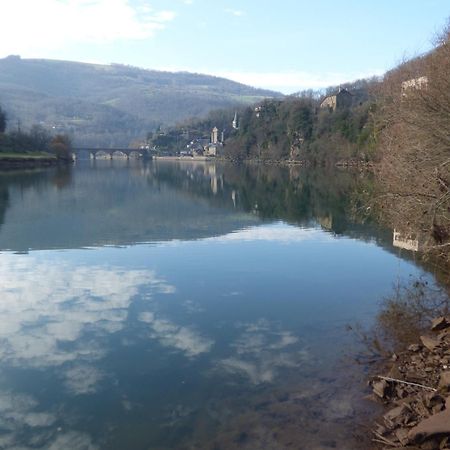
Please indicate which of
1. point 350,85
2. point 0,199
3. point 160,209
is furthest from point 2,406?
point 350,85

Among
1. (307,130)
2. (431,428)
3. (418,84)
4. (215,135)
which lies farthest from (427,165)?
(215,135)

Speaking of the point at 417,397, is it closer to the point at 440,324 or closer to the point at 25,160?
the point at 440,324

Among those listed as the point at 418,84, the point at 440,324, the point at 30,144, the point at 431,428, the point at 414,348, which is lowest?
the point at 414,348

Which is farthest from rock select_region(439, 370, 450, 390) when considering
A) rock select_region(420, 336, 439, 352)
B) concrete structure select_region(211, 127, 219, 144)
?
concrete structure select_region(211, 127, 219, 144)

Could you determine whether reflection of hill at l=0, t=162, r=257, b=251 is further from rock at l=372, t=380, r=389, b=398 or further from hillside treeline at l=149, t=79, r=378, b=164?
hillside treeline at l=149, t=79, r=378, b=164

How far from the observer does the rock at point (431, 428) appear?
5738 millimetres

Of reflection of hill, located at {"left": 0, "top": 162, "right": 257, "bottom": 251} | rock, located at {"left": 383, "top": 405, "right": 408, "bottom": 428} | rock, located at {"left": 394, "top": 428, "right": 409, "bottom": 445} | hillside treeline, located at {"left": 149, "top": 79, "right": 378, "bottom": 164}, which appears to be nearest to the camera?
rock, located at {"left": 394, "top": 428, "right": 409, "bottom": 445}

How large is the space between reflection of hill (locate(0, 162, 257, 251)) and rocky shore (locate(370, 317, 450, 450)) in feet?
41.3

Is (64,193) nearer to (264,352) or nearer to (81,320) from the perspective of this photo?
(81,320)

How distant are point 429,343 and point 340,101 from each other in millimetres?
102052

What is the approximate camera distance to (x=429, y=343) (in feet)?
28.9

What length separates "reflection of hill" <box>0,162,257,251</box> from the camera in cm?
1984

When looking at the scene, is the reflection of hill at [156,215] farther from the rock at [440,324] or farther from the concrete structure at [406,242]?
the rock at [440,324]

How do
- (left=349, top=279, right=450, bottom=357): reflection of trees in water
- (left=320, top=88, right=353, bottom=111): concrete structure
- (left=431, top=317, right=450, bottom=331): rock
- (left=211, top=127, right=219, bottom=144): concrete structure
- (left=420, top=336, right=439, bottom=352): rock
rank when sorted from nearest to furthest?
(left=420, top=336, right=439, bottom=352): rock, (left=349, top=279, right=450, bottom=357): reflection of trees in water, (left=431, top=317, right=450, bottom=331): rock, (left=320, top=88, right=353, bottom=111): concrete structure, (left=211, top=127, right=219, bottom=144): concrete structure
